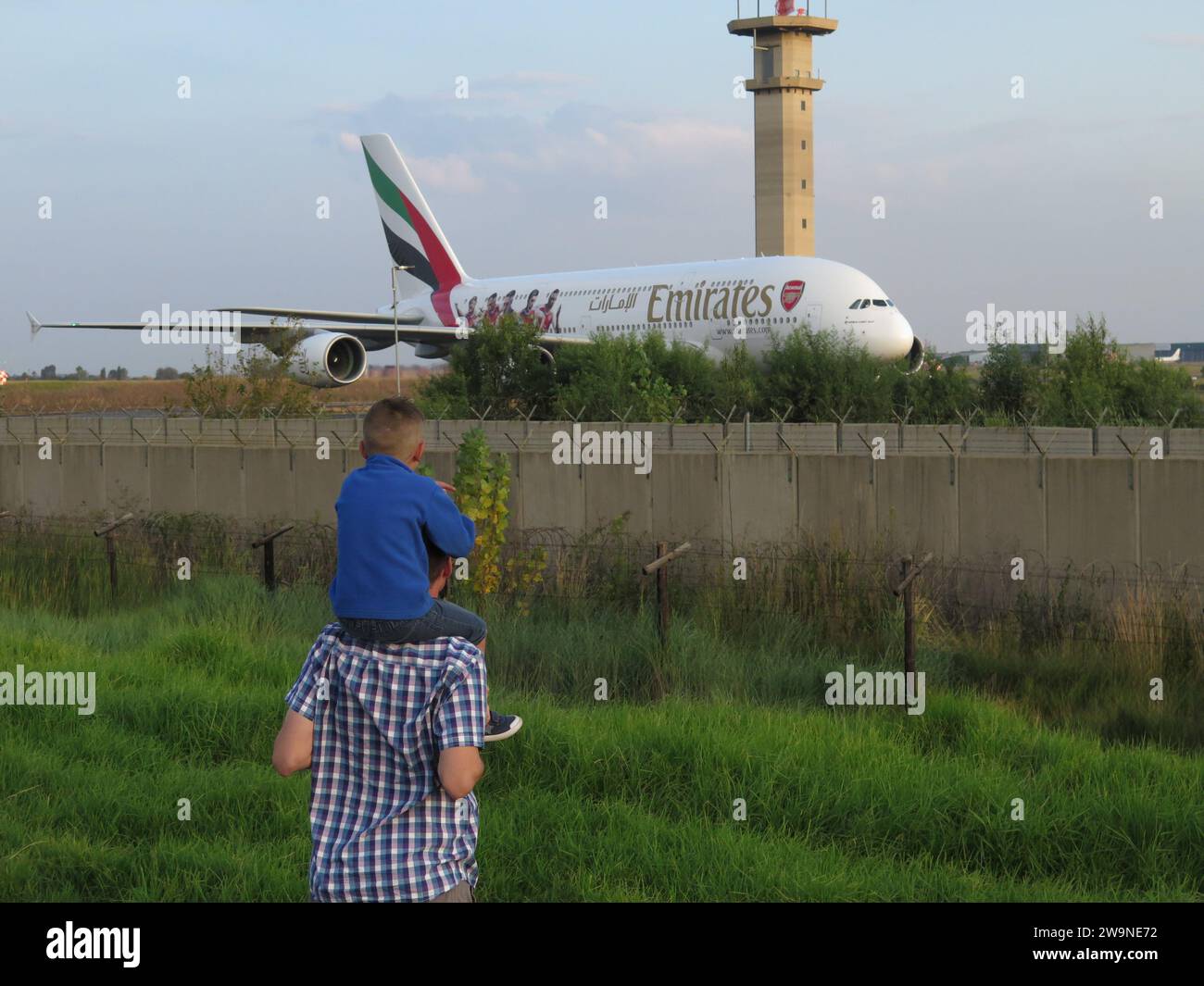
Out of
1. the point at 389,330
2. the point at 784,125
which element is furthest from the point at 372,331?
the point at 784,125

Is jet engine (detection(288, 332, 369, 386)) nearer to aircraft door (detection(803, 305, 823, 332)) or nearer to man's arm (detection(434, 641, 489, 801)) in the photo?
aircraft door (detection(803, 305, 823, 332))

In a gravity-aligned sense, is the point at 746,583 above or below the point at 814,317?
below

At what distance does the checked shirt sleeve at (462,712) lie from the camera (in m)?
3.85

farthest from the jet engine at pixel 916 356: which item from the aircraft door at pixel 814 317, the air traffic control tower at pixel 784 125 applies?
the air traffic control tower at pixel 784 125

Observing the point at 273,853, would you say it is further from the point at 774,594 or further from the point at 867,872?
the point at 774,594

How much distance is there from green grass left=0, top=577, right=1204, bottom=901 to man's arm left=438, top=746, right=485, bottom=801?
2550 mm

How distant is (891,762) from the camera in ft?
25.7

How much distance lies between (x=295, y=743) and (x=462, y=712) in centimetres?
49

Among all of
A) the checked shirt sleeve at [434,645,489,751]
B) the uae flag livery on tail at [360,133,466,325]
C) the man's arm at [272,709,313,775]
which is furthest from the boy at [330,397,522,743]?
the uae flag livery on tail at [360,133,466,325]

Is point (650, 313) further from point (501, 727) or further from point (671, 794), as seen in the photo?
point (501, 727)

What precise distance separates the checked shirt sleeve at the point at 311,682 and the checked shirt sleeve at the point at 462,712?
37 centimetres

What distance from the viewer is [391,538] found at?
3.99 m

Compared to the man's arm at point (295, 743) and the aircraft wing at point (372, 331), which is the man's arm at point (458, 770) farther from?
the aircraft wing at point (372, 331)
